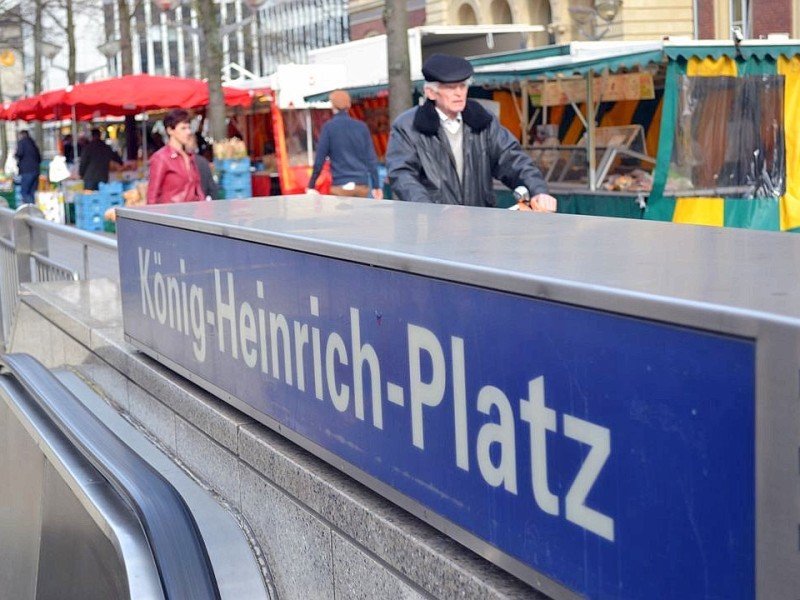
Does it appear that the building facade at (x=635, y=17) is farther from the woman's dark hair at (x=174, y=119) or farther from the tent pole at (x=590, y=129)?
the woman's dark hair at (x=174, y=119)

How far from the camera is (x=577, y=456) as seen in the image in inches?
80.6

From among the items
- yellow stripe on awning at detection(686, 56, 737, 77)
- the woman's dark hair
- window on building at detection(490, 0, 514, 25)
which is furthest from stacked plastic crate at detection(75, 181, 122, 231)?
window on building at detection(490, 0, 514, 25)

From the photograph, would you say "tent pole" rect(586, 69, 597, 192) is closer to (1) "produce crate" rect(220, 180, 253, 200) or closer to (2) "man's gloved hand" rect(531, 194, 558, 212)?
(1) "produce crate" rect(220, 180, 253, 200)

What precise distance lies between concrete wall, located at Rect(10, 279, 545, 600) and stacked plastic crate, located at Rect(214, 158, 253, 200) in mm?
15082

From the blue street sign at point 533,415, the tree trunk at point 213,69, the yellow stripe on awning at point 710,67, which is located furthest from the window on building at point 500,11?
the blue street sign at point 533,415

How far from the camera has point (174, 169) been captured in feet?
28.3

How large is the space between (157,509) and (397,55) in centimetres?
1095

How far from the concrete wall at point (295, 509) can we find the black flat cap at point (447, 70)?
1727mm

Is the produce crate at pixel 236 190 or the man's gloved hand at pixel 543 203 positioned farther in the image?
the produce crate at pixel 236 190

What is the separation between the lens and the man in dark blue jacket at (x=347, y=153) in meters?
13.4

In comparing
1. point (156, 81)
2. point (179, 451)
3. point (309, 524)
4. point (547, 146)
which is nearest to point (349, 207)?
point (179, 451)

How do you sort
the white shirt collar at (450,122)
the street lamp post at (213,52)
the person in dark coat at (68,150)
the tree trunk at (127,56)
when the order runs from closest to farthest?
the white shirt collar at (450,122), the street lamp post at (213,52), the tree trunk at (127,56), the person in dark coat at (68,150)

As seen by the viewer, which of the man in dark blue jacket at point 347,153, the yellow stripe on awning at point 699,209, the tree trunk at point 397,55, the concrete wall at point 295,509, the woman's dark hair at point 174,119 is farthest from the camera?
the tree trunk at point 397,55

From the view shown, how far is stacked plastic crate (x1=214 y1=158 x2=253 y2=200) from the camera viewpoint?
818 inches
